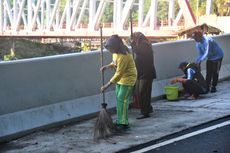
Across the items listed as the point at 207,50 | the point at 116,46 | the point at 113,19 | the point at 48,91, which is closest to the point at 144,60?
the point at 116,46

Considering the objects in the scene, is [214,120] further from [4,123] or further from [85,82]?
[4,123]

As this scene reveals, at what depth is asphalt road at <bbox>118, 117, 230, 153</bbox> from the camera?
6984 mm

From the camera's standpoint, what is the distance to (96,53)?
32.8ft

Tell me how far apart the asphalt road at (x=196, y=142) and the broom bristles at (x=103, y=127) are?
0.83m

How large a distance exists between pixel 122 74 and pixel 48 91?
55.7 inches

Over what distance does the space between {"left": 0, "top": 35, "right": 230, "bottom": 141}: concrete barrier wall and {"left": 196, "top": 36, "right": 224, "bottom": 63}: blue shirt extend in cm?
257

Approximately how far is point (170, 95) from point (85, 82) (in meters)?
2.31

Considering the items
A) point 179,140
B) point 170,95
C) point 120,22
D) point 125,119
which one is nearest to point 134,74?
point 125,119

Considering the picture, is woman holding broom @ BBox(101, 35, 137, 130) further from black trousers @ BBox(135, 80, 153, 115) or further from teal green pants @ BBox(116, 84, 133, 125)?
black trousers @ BBox(135, 80, 153, 115)

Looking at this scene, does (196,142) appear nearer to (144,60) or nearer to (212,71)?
(144,60)

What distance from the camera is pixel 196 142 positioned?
7348mm

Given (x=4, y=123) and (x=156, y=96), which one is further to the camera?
(x=156, y=96)

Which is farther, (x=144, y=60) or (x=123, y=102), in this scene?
(x=144, y=60)

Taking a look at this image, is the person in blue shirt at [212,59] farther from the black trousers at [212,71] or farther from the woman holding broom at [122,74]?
the woman holding broom at [122,74]
